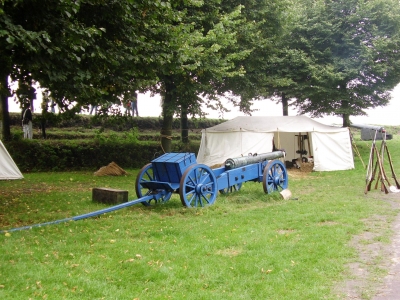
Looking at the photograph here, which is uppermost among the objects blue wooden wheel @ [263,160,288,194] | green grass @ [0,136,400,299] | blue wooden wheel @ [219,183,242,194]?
blue wooden wheel @ [263,160,288,194]

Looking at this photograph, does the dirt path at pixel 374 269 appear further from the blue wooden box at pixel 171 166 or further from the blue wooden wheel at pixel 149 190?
the blue wooden wheel at pixel 149 190

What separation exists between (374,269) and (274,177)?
17.2 feet

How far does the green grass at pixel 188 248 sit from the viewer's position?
436cm

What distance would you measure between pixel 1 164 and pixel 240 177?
779cm

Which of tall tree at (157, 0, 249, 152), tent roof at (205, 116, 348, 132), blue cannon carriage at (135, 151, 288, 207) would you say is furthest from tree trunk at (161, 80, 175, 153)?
blue cannon carriage at (135, 151, 288, 207)

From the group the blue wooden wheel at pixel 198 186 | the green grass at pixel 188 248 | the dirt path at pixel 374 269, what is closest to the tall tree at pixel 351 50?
the green grass at pixel 188 248

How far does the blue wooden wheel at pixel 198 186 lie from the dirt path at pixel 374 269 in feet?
10.2

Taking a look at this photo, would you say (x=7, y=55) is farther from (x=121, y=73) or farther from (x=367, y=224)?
(x=367, y=224)

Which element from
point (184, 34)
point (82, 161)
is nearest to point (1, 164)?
point (82, 161)

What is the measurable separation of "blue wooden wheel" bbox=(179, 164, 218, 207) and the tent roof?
8.23m

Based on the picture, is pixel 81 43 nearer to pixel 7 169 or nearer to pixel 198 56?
pixel 198 56

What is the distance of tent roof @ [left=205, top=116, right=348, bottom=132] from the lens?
16422mm

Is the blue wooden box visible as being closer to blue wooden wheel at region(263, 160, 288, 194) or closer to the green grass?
the green grass

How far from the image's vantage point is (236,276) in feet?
15.5
